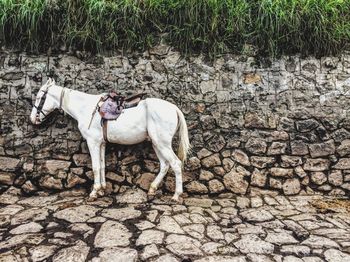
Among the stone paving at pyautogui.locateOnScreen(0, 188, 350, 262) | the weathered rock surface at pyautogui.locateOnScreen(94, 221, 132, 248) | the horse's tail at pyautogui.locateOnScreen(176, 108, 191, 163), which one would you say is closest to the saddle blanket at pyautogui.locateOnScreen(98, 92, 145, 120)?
the horse's tail at pyautogui.locateOnScreen(176, 108, 191, 163)

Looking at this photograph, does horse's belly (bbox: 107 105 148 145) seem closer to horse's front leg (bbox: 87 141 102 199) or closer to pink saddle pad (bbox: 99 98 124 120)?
pink saddle pad (bbox: 99 98 124 120)

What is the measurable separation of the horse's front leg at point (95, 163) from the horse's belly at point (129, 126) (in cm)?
24

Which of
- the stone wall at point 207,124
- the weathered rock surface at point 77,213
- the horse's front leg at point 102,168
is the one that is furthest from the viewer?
the stone wall at point 207,124

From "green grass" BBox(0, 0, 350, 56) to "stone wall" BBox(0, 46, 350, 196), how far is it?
0.19 metres

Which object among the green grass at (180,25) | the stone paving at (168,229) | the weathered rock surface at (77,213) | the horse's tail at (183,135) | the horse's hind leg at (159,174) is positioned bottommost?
the stone paving at (168,229)

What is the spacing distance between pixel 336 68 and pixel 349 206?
2075 mm

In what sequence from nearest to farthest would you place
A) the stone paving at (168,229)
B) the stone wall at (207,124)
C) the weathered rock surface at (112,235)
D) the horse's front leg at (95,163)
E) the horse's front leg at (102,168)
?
the stone paving at (168,229), the weathered rock surface at (112,235), the horse's front leg at (95,163), the horse's front leg at (102,168), the stone wall at (207,124)

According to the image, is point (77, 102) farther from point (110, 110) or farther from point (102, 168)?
point (102, 168)

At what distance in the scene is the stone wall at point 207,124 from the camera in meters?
5.11

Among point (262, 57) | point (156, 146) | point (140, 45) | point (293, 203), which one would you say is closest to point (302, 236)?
point (293, 203)

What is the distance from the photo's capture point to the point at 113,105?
4.71 m

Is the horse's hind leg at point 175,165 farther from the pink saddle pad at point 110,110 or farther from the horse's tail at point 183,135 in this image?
the pink saddle pad at point 110,110

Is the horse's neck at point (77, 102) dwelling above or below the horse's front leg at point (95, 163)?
above

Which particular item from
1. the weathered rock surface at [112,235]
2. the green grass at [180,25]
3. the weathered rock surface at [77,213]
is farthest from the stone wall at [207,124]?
the weathered rock surface at [112,235]
